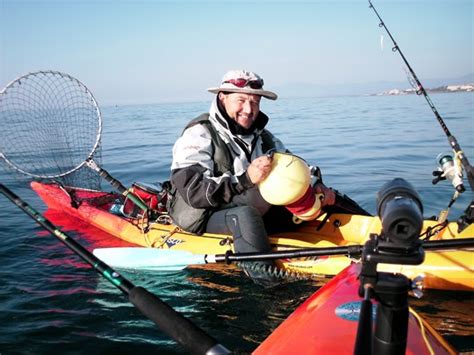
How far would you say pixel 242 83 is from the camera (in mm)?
4547

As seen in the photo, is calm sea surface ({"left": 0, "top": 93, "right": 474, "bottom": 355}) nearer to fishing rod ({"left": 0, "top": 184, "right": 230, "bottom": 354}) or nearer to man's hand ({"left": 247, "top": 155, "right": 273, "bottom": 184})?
man's hand ({"left": 247, "top": 155, "right": 273, "bottom": 184})

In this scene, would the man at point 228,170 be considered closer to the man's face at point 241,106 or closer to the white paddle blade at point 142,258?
the man's face at point 241,106

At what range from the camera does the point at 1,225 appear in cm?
650

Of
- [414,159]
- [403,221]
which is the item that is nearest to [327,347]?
[403,221]

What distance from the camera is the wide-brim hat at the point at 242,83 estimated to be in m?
4.53

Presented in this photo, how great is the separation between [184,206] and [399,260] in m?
3.55

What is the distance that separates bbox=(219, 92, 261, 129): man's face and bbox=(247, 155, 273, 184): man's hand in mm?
840

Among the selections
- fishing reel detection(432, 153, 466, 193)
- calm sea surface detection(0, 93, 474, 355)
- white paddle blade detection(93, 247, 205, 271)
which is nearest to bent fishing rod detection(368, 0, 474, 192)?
fishing reel detection(432, 153, 466, 193)

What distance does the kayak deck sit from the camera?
12.5 feet

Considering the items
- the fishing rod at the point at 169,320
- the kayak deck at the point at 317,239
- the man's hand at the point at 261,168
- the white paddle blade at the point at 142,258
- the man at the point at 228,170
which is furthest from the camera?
the white paddle blade at the point at 142,258

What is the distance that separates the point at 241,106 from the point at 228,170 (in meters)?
0.66

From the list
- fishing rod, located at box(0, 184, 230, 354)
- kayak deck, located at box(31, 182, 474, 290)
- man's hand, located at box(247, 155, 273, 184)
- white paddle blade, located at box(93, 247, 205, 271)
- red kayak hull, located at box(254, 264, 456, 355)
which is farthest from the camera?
white paddle blade, located at box(93, 247, 205, 271)

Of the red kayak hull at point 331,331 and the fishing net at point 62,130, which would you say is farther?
the fishing net at point 62,130

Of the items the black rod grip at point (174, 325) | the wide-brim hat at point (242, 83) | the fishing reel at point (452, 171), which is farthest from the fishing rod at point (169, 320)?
the fishing reel at point (452, 171)
